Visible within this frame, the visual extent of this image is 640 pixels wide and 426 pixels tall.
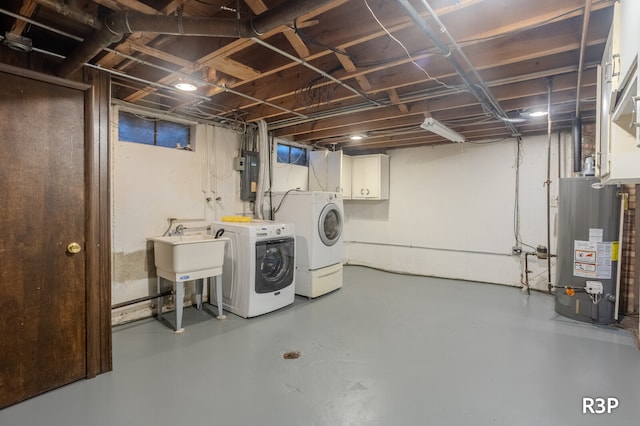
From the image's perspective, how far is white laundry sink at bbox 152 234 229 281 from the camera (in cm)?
311

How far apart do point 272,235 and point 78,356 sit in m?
2.01

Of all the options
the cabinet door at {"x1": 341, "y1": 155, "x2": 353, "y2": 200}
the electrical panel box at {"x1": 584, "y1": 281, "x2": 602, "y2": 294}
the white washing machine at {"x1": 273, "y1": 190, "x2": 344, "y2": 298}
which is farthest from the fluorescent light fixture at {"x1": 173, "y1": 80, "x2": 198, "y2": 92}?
the electrical panel box at {"x1": 584, "y1": 281, "x2": 602, "y2": 294}

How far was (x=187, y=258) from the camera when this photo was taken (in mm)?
3148

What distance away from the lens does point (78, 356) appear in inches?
90.3

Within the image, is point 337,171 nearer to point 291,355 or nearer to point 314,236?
point 314,236

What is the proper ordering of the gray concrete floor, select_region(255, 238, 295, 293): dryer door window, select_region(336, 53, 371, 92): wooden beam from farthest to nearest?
select_region(255, 238, 295, 293): dryer door window < select_region(336, 53, 371, 92): wooden beam < the gray concrete floor

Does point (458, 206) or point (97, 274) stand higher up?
point (458, 206)

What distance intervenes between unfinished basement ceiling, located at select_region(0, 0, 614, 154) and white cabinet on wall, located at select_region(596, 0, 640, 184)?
0.24m

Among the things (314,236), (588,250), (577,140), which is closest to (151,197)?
(314,236)

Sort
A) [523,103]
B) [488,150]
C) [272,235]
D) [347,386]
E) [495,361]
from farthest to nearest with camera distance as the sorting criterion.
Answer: [488,150], [272,235], [523,103], [495,361], [347,386]

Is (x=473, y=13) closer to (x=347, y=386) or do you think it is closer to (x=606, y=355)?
(x=347, y=386)

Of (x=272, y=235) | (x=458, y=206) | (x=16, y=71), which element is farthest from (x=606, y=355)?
(x=16, y=71)

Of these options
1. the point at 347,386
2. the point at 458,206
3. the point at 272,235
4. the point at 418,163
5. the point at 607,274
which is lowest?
the point at 347,386

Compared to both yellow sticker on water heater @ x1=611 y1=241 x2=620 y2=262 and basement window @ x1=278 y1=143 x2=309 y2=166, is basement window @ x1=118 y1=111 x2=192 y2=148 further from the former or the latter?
yellow sticker on water heater @ x1=611 y1=241 x2=620 y2=262
